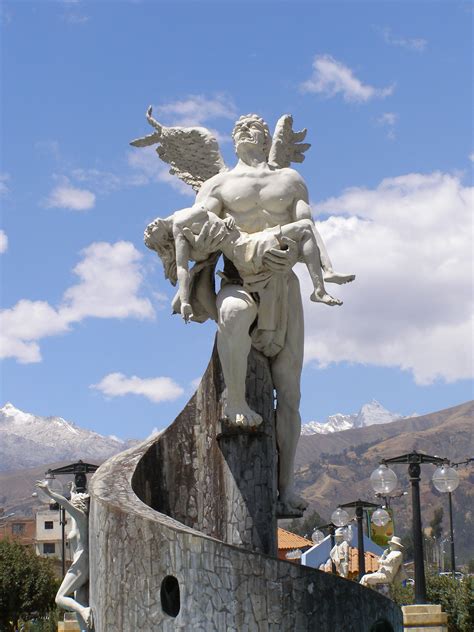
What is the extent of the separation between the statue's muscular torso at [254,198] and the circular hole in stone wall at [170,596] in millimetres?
3290

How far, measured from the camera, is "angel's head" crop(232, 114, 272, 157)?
10.0m

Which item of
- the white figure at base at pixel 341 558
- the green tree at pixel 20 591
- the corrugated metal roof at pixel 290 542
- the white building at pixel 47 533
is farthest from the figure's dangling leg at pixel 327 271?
the white building at pixel 47 533

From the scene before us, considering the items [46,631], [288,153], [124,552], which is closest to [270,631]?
[124,552]

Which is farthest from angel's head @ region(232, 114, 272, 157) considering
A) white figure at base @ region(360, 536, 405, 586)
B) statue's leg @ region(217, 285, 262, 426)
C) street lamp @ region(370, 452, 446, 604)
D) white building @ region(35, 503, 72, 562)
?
white building @ region(35, 503, 72, 562)

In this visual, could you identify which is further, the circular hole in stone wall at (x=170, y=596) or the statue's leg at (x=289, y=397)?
the statue's leg at (x=289, y=397)

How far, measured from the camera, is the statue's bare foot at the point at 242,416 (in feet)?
30.2

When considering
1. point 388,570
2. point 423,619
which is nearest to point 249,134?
point 423,619

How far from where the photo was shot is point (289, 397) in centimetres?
972

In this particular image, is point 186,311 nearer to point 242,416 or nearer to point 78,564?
point 242,416

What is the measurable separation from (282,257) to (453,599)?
14606 mm

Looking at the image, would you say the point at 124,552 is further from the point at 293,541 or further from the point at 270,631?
the point at 293,541

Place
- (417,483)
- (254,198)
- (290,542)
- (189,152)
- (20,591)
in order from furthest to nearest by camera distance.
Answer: (290,542)
(20,591)
(417,483)
(189,152)
(254,198)

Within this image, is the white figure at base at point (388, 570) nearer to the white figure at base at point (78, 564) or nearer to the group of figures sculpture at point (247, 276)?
the group of figures sculpture at point (247, 276)

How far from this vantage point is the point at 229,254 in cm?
952
